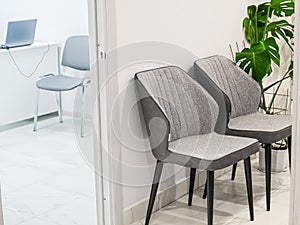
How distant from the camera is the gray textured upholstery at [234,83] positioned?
146 inches

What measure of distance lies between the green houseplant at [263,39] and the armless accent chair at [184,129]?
51cm

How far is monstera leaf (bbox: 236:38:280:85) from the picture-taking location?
12.4ft

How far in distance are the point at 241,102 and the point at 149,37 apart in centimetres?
91

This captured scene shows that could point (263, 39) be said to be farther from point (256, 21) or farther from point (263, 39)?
point (256, 21)

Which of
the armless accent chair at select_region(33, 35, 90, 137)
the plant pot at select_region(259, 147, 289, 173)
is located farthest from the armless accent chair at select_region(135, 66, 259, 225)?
the armless accent chair at select_region(33, 35, 90, 137)

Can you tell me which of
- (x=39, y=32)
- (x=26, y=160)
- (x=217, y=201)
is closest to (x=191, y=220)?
(x=217, y=201)

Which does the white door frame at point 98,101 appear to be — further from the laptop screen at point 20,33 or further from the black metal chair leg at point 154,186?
the laptop screen at point 20,33

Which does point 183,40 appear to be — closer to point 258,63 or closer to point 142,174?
point 258,63

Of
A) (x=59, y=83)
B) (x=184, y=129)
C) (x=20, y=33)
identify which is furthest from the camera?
(x=20, y=33)

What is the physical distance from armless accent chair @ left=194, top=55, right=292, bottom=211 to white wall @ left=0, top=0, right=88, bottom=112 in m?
2.08

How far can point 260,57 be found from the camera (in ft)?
12.3

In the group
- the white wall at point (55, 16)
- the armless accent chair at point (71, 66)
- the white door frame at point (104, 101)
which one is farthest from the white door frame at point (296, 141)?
the white wall at point (55, 16)

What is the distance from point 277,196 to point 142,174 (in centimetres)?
97

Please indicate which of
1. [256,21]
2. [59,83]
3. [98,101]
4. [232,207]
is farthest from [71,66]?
[232,207]
